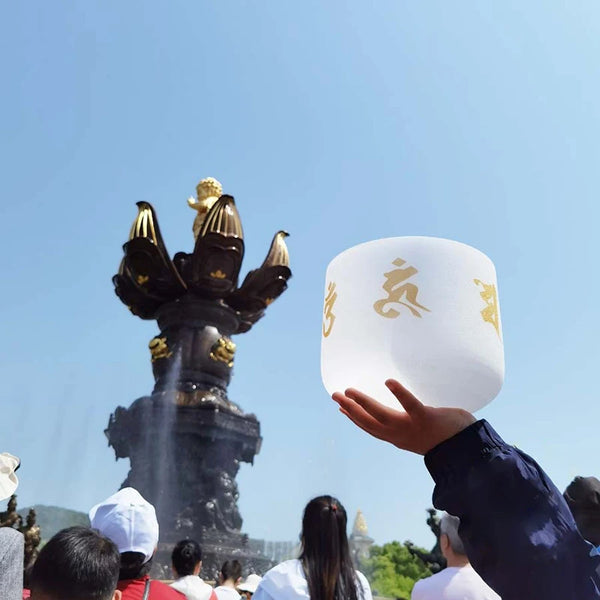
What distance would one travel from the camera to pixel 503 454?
40.5 inches

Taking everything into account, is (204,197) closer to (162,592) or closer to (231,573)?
(231,573)

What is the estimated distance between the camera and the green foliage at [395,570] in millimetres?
44688

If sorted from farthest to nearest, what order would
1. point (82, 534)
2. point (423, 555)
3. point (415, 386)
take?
point (423, 555) < point (82, 534) < point (415, 386)

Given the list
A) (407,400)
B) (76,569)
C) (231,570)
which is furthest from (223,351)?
(407,400)

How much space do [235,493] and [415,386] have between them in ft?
36.4

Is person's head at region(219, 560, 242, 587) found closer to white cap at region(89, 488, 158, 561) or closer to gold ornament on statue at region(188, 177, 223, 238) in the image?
white cap at region(89, 488, 158, 561)

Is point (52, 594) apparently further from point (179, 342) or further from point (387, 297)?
point (179, 342)

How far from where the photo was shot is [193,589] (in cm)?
382

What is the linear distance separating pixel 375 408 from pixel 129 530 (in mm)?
1856

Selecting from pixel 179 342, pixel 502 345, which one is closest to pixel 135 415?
pixel 179 342

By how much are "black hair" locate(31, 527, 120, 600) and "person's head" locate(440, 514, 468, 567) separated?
57.6 inches

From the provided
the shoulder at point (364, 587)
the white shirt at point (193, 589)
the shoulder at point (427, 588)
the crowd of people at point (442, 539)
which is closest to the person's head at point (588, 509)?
the crowd of people at point (442, 539)

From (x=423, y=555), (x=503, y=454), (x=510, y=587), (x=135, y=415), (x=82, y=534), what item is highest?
(x=135, y=415)

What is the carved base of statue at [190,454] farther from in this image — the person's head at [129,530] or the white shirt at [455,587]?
the white shirt at [455,587]
